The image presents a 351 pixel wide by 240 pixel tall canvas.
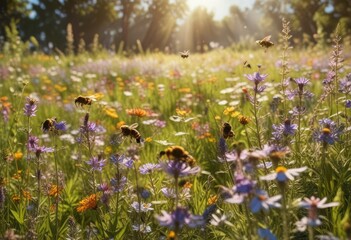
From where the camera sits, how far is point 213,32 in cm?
7081

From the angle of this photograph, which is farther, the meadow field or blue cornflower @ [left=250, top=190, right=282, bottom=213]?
the meadow field

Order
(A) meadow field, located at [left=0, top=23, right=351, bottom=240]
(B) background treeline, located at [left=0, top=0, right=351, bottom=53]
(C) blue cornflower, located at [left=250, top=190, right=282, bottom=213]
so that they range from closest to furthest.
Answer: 1. (C) blue cornflower, located at [left=250, top=190, right=282, bottom=213]
2. (A) meadow field, located at [left=0, top=23, right=351, bottom=240]
3. (B) background treeline, located at [left=0, top=0, right=351, bottom=53]

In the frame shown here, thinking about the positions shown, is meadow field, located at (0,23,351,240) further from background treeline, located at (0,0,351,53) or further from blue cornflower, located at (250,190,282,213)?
background treeline, located at (0,0,351,53)

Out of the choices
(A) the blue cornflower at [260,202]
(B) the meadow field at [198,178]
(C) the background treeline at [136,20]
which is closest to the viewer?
(A) the blue cornflower at [260,202]

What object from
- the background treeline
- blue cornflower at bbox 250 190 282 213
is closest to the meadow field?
blue cornflower at bbox 250 190 282 213

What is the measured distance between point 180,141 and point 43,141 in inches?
61.7

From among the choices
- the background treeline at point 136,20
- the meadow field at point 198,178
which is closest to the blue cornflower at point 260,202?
the meadow field at point 198,178

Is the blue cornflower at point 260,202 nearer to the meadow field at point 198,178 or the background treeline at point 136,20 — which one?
the meadow field at point 198,178

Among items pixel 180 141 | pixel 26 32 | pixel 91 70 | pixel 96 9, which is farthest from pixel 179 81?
pixel 26 32

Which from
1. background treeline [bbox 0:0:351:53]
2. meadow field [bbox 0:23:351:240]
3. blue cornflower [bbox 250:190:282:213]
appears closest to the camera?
blue cornflower [bbox 250:190:282:213]

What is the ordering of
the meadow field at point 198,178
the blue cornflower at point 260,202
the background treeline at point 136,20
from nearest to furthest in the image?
the blue cornflower at point 260,202 < the meadow field at point 198,178 < the background treeline at point 136,20

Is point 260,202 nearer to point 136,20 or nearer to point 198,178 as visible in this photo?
point 198,178

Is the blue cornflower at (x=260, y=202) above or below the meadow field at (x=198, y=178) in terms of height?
above

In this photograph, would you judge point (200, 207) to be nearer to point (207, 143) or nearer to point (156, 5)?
point (207, 143)
